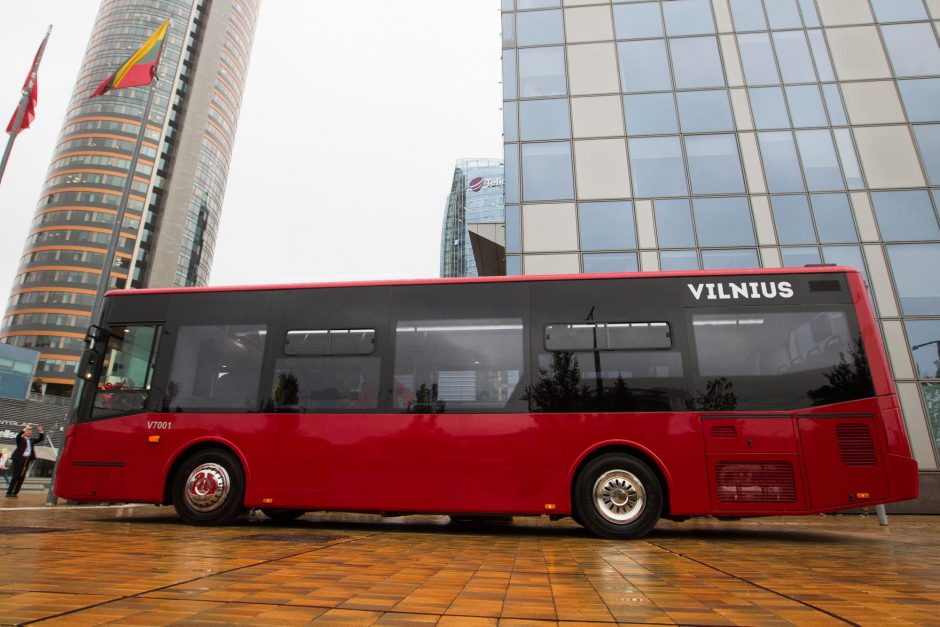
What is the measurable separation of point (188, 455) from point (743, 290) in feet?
24.0

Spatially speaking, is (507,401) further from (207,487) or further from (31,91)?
(31,91)

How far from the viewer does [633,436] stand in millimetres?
5879

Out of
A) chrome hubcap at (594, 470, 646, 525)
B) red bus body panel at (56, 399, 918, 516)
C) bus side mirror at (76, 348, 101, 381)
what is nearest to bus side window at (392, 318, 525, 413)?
red bus body panel at (56, 399, 918, 516)

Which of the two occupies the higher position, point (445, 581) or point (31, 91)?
point (31, 91)

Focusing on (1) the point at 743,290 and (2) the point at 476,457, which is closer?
(2) the point at 476,457

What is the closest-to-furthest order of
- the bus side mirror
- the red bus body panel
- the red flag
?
1. the red bus body panel
2. the bus side mirror
3. the red flag

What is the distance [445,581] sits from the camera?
2963 mm

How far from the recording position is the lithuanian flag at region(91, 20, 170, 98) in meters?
14.2

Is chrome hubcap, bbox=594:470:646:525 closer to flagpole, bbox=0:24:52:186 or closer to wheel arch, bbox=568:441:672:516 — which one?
wheel arch, bbox=568:441:672:516

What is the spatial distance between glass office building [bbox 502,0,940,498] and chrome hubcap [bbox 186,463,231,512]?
31.2 ft

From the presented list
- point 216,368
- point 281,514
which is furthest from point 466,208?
point 216,368

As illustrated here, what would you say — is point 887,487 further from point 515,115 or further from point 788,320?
point 515,115

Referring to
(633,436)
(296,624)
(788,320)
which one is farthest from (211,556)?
(788,320)

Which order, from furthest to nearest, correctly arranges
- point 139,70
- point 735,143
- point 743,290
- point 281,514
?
point 735,143 < point 139,70 < point 281,514 < point 743,290
